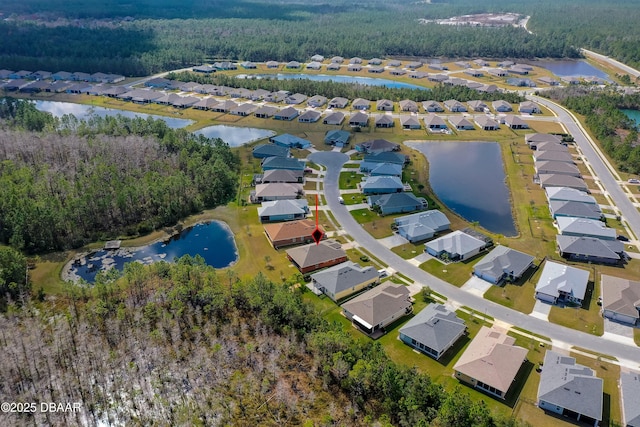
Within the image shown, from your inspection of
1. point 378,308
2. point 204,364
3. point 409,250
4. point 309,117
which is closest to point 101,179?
point 204,364

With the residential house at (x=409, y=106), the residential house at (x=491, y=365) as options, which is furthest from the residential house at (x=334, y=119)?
the residential house at (x=491, y=365)

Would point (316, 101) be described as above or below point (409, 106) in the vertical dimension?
below

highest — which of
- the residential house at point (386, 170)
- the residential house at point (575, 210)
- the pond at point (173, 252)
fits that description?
the residential house at point (575, 210)

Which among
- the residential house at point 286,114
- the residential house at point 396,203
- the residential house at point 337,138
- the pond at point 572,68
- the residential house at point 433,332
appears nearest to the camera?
the residential house at point 433,332

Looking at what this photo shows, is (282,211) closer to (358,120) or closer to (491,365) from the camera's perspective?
(491,365)

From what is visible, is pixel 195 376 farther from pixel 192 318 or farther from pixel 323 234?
pixel 323 234

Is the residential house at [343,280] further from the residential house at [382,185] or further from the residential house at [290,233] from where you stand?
the residential house at [382,185]

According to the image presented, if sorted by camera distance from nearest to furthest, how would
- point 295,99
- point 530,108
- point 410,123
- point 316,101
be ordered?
point 410,123 < point 530,108 < point 316,101 < point 295,99
